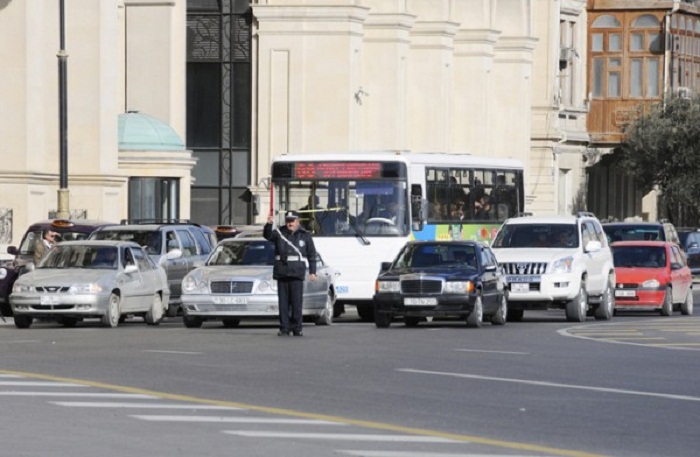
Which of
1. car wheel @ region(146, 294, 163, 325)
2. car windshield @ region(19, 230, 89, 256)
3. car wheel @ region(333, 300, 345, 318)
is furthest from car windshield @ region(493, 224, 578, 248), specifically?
car windshield @ region(19, 230, 89, 256)

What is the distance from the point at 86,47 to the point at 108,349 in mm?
25208

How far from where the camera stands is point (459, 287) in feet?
107

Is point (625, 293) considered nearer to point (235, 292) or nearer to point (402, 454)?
point (235, 292)

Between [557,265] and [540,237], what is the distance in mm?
1401

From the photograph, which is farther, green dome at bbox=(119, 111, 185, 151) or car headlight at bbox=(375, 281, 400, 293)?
green dome at bbox=(119, 111, 185, 151)

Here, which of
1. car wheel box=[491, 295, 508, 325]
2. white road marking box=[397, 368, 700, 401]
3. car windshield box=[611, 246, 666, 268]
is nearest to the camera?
white road marking box=[397, 368, 700, 401]

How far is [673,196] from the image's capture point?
83.1m

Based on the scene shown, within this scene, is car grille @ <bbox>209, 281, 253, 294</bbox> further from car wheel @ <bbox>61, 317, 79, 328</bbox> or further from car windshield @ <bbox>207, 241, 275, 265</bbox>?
car wheel @ <bbox>61, 317, 79, 328</bbox>

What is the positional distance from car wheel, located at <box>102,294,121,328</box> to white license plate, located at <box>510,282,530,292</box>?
6.94 meters

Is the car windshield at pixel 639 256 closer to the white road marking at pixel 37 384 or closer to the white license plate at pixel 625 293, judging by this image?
the white license plate at pixel 625 293

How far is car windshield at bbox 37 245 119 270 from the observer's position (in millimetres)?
33156

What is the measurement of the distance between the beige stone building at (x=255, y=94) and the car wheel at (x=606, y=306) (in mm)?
12224

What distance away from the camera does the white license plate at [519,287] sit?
119ft

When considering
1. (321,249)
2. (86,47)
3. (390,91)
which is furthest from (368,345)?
(390,91)
